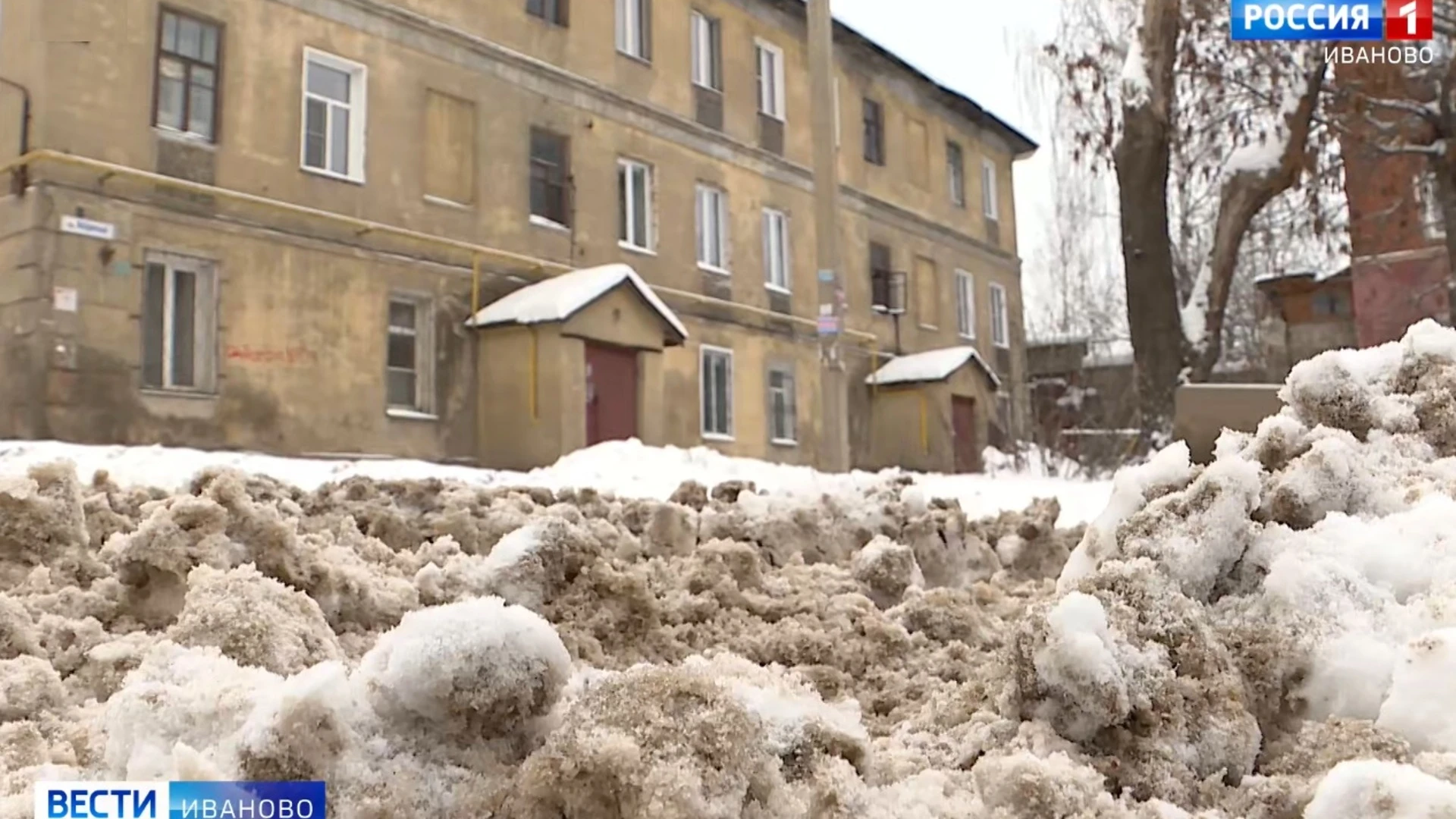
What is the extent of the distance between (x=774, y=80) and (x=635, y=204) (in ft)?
15.7

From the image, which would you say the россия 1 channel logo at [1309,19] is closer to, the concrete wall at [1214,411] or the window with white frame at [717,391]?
the concrete wall at [1214,411]

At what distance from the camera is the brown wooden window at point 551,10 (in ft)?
53.8

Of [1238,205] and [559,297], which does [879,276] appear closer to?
[1238,205]

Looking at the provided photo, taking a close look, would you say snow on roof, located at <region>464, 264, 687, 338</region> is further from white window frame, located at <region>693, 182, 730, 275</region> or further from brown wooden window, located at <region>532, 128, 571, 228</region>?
white window frame, located at <region>693, 182, 730, 275</region>

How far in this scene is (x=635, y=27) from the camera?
1828cm

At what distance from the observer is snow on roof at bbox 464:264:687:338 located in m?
14.8

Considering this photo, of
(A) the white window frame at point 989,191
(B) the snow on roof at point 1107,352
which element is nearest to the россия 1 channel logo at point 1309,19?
(A) the white window frame at point 989,191

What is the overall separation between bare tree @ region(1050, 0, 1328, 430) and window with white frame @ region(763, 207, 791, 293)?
6079mm

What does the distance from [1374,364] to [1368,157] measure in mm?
16307

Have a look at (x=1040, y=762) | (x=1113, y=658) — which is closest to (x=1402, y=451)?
(x=1113, y=658)

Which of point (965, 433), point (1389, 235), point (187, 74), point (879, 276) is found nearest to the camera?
point (187, 74)

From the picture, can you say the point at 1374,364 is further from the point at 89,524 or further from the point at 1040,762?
the point at 89,524

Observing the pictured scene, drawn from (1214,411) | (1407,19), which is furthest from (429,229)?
(1214,411)

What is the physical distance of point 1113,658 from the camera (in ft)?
5.54
